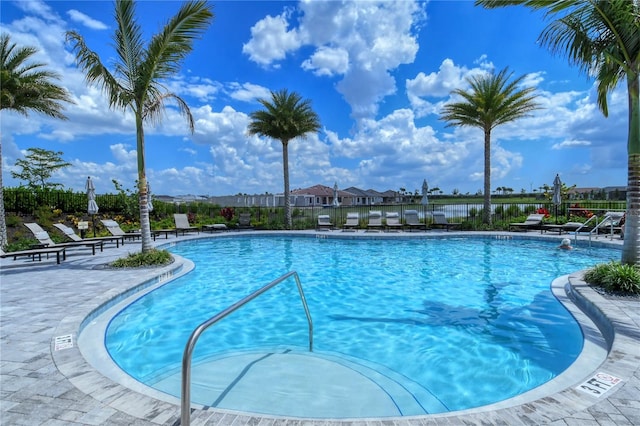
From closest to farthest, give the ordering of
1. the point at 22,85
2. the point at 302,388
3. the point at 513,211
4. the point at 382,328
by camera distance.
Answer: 1. the point at 302,388
2. the point at 382,328
3. the point at 22,85
4. the point at 513,211

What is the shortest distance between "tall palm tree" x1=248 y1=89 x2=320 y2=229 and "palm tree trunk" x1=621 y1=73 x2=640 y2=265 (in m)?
15.1

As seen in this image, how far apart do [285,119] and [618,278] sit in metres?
16.5

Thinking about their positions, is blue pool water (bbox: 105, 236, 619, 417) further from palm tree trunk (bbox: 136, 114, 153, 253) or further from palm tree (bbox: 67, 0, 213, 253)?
palm tree (bbox: 67, 0, 213, 253)

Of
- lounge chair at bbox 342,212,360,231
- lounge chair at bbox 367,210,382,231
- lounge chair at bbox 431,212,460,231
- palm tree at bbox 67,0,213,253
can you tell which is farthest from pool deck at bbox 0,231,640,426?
lounge chair at bbox 342,212,360,231

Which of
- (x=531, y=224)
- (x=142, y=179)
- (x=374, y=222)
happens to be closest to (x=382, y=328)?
(x=142, y=179)

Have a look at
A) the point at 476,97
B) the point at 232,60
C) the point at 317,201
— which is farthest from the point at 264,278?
the point at 317,201

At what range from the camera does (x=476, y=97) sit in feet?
55.5

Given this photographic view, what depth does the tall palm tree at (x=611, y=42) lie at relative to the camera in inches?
220

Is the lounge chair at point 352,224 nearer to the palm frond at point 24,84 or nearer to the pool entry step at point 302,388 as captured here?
the palm frond at point 24,84

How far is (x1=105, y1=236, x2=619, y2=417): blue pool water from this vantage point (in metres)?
3.84

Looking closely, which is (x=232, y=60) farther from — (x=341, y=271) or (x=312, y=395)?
(x=312, y=395)

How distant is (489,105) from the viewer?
16734mm

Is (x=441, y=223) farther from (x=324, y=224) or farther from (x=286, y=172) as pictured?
(x=286, y=172)

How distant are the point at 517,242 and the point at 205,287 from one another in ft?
40.0
